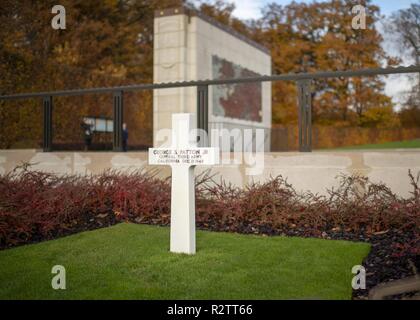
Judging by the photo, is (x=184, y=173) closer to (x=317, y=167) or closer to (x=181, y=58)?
(x=317, y=167)

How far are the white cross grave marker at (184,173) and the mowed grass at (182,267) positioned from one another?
0.63 ft

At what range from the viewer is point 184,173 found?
16.6 feet

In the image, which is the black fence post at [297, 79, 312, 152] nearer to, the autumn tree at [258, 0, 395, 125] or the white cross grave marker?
the white cross grave marker

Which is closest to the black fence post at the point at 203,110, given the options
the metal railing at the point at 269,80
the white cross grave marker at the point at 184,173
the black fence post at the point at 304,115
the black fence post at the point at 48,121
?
the metal railing at the point at 269,80

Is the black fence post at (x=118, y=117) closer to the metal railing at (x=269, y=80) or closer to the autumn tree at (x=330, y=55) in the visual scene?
the metal railing at (x=269, y=80)

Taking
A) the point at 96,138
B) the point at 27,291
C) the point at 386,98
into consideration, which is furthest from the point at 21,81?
the point at 386,98

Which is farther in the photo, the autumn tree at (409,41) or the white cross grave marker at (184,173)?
the autumn tree at (409,41)

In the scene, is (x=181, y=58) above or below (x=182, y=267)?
above

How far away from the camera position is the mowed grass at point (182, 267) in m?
3.84

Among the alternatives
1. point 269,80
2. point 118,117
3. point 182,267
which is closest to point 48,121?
point 118,117

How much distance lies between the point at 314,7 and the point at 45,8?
66.1ft

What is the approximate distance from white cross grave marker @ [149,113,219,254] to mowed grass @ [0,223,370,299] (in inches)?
7.6

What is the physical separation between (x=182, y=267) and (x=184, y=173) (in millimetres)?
1040
